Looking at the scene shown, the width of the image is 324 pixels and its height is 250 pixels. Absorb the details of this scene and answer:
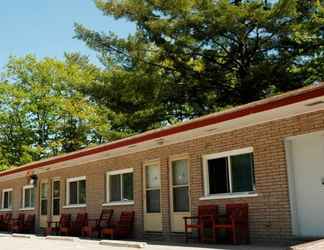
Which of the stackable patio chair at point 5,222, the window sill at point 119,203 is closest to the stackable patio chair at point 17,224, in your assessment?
the stackable patio chair at point 5,222

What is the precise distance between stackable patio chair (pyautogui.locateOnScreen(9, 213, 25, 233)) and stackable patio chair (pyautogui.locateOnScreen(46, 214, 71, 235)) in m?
2.92

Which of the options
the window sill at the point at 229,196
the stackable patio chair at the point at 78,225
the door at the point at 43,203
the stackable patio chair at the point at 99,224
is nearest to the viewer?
the window sill at the point at 229,196

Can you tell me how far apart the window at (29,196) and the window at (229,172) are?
1300 centimetres

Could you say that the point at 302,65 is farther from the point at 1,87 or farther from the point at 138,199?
the point at 1,87

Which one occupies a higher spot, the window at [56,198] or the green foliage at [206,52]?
the green foliage at [206,52]

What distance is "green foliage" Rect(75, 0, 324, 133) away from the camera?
20641mm

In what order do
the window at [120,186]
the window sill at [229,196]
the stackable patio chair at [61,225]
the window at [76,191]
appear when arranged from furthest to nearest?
the window at [76,191], the stackable patio chair at [61,225], the window at [120,186], the window sill at [229,196]

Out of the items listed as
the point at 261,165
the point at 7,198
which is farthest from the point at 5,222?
the point at 261,165

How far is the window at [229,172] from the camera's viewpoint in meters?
12.2

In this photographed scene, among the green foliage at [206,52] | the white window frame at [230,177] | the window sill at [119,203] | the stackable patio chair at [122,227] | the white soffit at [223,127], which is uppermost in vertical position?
the green foliage at [206,52]

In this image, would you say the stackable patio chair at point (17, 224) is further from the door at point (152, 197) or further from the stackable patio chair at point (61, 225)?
the door at point (152, 197)

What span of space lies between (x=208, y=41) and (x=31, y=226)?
1212 centimetres

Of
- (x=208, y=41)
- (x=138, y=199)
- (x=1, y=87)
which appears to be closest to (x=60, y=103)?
(x=1, y=87)

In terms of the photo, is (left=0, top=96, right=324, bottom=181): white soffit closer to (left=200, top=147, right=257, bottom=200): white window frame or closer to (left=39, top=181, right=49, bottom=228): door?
(left=200, top=147, right=257, bottom=200): white window frame
